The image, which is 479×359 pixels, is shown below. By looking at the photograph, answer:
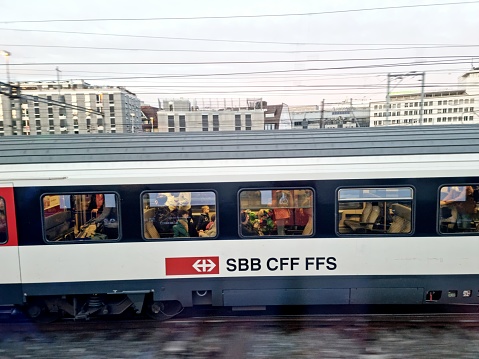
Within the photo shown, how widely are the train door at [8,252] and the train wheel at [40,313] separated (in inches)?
14.1

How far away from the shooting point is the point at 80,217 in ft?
20.3

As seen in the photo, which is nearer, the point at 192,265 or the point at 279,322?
the point at 192,265

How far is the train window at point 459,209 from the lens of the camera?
20.0 feet

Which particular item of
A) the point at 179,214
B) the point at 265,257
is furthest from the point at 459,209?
the point at 179,214

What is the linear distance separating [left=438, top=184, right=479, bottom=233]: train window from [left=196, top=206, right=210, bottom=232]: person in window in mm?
3819

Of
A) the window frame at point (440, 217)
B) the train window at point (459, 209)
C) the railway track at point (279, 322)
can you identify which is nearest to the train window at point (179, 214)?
the railway track at point (279, 322)

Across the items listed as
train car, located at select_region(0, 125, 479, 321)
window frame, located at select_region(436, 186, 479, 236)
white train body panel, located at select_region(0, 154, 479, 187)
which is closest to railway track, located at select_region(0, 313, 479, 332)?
train car, located at select_region(0, 125, 479, 321)

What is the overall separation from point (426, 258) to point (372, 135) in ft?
7.51

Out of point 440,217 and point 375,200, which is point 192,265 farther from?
point 440,217

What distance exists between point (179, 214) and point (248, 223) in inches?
45.8

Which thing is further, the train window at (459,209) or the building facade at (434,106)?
the building facade at (434,106)

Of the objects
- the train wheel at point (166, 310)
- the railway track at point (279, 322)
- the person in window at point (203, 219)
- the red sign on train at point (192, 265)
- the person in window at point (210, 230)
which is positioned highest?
the person in window at point (203, 219)

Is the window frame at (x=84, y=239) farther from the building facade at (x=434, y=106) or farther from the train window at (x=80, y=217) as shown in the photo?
the building facade at (x=434, y=106)

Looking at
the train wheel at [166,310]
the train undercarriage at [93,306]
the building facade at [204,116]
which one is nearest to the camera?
the train undercarriage at [93,306]
